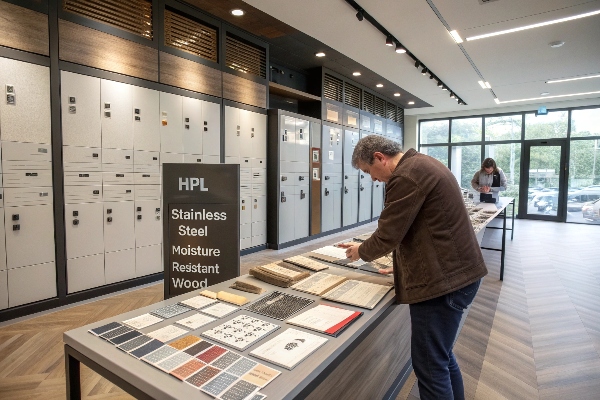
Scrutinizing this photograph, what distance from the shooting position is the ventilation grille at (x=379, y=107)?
376 inches

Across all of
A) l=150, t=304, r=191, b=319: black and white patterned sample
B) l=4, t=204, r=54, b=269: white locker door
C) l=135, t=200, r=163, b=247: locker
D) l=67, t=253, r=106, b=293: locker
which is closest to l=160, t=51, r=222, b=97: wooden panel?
l=135, t=200, r=163, b=247: locker

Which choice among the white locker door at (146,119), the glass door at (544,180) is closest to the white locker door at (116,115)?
the white locker door at (146,119)

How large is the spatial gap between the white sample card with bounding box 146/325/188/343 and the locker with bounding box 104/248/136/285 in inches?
119

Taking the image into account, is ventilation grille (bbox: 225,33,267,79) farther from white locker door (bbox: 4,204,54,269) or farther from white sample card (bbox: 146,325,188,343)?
white sample card (bbox: 146,325,188,343)

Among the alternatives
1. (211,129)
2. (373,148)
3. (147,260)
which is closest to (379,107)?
(211,129)

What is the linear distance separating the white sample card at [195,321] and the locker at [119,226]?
2941 mm

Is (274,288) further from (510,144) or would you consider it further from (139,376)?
(510,144)

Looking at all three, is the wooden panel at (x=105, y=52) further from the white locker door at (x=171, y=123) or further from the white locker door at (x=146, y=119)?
the white locker door at (x=171, y=123)

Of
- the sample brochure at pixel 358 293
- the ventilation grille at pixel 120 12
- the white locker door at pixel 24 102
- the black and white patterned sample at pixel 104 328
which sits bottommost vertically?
the black and white patterned sample at pixel 104 328

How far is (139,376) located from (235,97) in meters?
4.78

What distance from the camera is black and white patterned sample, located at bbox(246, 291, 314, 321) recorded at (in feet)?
4.81

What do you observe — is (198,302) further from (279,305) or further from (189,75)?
(189,75)

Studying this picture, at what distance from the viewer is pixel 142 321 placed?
1374mm

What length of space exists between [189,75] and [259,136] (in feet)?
5.30
